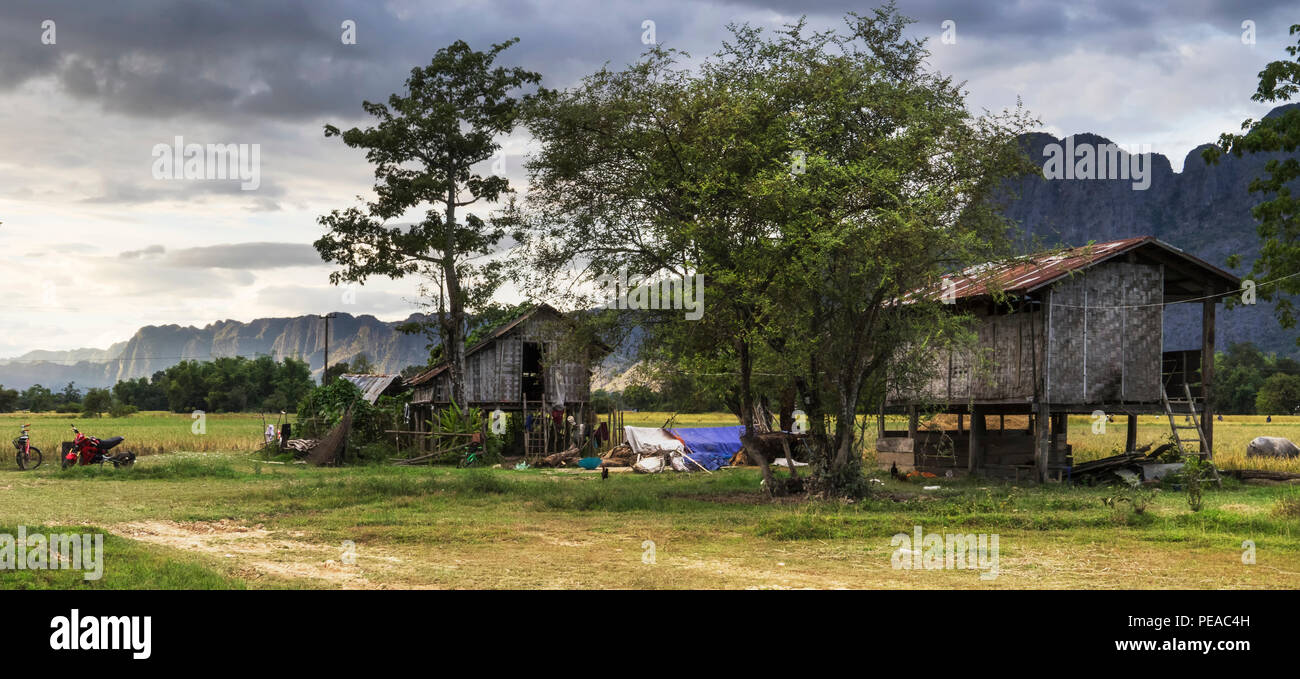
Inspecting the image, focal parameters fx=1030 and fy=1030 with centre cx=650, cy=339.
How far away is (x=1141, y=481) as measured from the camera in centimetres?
2859

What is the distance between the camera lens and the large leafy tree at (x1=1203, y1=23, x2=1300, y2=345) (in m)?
30.4

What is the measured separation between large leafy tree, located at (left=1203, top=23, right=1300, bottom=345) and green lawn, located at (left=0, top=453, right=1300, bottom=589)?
22.4 ft

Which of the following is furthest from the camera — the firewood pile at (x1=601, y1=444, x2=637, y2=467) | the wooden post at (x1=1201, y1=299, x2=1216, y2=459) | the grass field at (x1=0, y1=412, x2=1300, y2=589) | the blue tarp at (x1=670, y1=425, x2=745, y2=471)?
the blue tarp at (x1=670, y1=425, x2=745, y2=471)

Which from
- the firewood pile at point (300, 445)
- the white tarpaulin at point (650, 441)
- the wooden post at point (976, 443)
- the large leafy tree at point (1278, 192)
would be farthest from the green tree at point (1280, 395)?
the firewood pile at point (300, 445)

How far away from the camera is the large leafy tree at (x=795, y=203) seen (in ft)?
67.2

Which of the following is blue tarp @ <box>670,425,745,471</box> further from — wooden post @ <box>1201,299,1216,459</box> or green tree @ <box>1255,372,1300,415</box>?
green tree @ <box>1255,372,1300,415</box>

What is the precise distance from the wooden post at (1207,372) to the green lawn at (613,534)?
12.0 ft

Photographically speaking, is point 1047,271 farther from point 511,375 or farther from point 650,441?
point 511,375

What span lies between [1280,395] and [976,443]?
65029 mm

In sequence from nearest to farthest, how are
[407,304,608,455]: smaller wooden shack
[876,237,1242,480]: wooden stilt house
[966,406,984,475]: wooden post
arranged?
[876,237,1242,480]: wooden stilt house, [966,406,984,475]: wooden post, [407,304,608,455]: smaller wooden shack

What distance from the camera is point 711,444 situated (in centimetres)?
3894

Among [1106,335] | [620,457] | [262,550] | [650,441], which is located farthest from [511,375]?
[262,550]

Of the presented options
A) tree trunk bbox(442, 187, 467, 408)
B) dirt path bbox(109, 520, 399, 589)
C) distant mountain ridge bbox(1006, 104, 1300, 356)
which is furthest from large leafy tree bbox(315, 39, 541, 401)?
distant mountain ridge bbox(1006, 104, 1300, 356)
